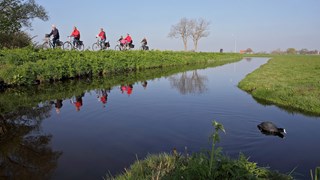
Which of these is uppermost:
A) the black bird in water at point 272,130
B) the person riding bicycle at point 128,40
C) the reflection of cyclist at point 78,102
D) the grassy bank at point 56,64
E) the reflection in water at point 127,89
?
the person riding bicycle at point 128,40

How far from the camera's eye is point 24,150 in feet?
21.6

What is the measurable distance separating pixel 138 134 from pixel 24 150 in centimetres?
291

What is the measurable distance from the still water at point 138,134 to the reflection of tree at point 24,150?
0.07 ft

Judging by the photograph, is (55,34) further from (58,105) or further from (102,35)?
(58,105)

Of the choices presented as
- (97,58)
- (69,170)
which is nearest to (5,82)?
(97,58)

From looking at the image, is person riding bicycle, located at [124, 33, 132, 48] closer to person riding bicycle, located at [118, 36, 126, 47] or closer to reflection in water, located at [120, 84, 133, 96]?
person riding bicycle, located at [118, 36, 126, 47]

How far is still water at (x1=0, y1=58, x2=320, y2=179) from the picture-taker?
599 cm

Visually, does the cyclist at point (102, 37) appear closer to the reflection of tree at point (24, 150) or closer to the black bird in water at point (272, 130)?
the reflection of tree at point (24, 150)

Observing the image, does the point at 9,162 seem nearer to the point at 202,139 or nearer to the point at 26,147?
the point at 26,147

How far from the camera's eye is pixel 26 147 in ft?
22.3

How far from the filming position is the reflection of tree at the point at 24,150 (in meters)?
5.51

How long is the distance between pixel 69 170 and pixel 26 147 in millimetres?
1847

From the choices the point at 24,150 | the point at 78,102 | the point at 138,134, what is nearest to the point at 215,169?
→ the point at 138,134

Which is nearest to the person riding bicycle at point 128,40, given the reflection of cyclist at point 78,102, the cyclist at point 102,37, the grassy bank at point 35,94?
A: the cyclist at point 102,37
